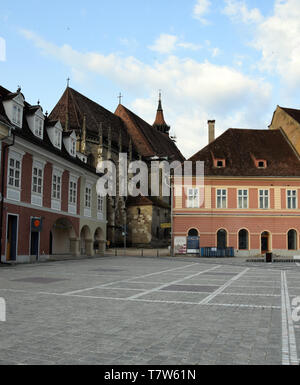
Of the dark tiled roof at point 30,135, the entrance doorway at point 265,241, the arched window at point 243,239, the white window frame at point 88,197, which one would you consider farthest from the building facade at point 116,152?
the dark tiled roof at point 30,135

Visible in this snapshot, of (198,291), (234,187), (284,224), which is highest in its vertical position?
(234,187)

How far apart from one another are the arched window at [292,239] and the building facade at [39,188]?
18.1 metres

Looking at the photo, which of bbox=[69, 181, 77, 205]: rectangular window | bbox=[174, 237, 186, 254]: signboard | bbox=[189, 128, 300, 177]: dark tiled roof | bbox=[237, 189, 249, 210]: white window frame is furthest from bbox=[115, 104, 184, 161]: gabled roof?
bbox=[69, 181, 77, 205]: rectangular window

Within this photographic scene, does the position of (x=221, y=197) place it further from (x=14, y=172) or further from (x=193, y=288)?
(x=193, y=288)

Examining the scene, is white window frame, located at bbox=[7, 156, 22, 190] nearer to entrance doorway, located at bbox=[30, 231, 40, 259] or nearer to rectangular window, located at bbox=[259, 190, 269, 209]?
entrance doorway, located at bbox=[30, 231, 40, 259]

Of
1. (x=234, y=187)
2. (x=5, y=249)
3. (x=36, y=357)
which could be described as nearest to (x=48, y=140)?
(x=5, y=249)

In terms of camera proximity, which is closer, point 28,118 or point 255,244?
point 28,118

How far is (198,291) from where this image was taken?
1229 centimetres

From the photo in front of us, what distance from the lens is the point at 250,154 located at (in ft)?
132

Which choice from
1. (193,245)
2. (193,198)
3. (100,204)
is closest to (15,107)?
(100,204)

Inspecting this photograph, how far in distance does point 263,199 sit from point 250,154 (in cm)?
490
